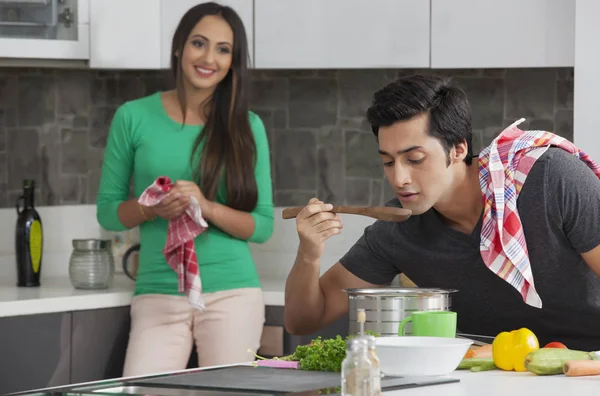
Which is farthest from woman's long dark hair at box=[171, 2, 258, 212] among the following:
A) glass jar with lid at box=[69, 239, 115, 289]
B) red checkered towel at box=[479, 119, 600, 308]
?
red checkered towel at box=[479, 119, 600, 308]

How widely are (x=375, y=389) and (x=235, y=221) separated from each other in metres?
1.79

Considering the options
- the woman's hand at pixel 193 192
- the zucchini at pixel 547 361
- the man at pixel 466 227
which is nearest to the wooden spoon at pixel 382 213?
the man at pixel 466 227

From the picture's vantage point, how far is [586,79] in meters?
3.29

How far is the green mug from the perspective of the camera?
1.99 m

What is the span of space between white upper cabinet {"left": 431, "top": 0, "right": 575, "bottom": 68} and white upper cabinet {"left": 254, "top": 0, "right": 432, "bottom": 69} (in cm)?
6

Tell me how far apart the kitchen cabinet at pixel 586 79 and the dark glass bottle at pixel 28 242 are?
1741 millimetres

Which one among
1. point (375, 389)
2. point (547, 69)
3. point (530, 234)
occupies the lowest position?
point (375, 389)

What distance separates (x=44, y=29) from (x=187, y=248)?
0.96m

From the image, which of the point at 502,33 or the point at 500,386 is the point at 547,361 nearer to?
the point at 500,386

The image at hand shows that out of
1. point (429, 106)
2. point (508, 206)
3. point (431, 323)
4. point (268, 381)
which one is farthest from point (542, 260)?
point (268, 381)

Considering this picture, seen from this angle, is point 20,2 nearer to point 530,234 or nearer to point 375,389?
point 530,234

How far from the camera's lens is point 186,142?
3301mm

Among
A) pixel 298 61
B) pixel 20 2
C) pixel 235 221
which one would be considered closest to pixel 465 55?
pixel 298 61

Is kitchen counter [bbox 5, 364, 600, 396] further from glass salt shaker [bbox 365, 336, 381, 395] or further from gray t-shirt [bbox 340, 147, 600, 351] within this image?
gray t-shirt [bbox 340, 147, 600, 351]
